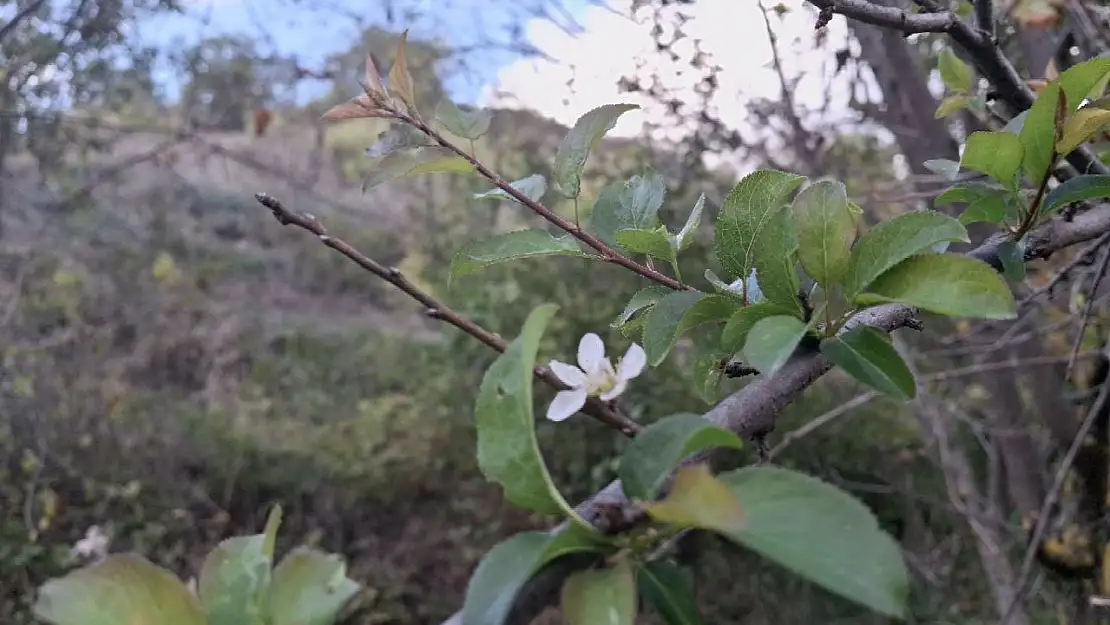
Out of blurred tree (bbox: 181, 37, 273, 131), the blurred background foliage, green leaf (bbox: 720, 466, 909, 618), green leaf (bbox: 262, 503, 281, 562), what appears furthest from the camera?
blurred tree (bbox: 181, 37, 273, 131)

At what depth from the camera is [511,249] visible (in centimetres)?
43

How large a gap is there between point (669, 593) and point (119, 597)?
239 millimetres

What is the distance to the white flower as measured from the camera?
37 cm

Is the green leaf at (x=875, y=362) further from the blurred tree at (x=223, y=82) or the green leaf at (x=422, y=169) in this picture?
the blurred tree at (x=223, y=82)

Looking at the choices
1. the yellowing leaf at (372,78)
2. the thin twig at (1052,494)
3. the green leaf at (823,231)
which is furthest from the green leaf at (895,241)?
the thin twig at (1052,494)

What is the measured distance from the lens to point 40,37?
103 inches

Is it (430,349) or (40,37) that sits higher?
(40,37)

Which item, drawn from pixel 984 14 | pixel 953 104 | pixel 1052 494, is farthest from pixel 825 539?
pixel 1052 494

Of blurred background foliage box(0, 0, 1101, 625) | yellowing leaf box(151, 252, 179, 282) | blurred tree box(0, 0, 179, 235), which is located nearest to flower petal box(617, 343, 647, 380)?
blurred background foliage box(0, 0, 1101, 625)

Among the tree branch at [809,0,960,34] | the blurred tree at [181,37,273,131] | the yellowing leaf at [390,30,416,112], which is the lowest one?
the yellowing leaf at [390,30,416,112]

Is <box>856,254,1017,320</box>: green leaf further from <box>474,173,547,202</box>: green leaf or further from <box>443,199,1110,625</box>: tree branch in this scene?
<box>474,173,547,202</box>: green leaf

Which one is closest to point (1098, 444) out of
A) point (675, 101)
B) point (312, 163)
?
point (675, 101)

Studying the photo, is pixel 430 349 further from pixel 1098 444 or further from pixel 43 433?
pixel 1098 444

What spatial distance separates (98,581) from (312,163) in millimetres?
6367
